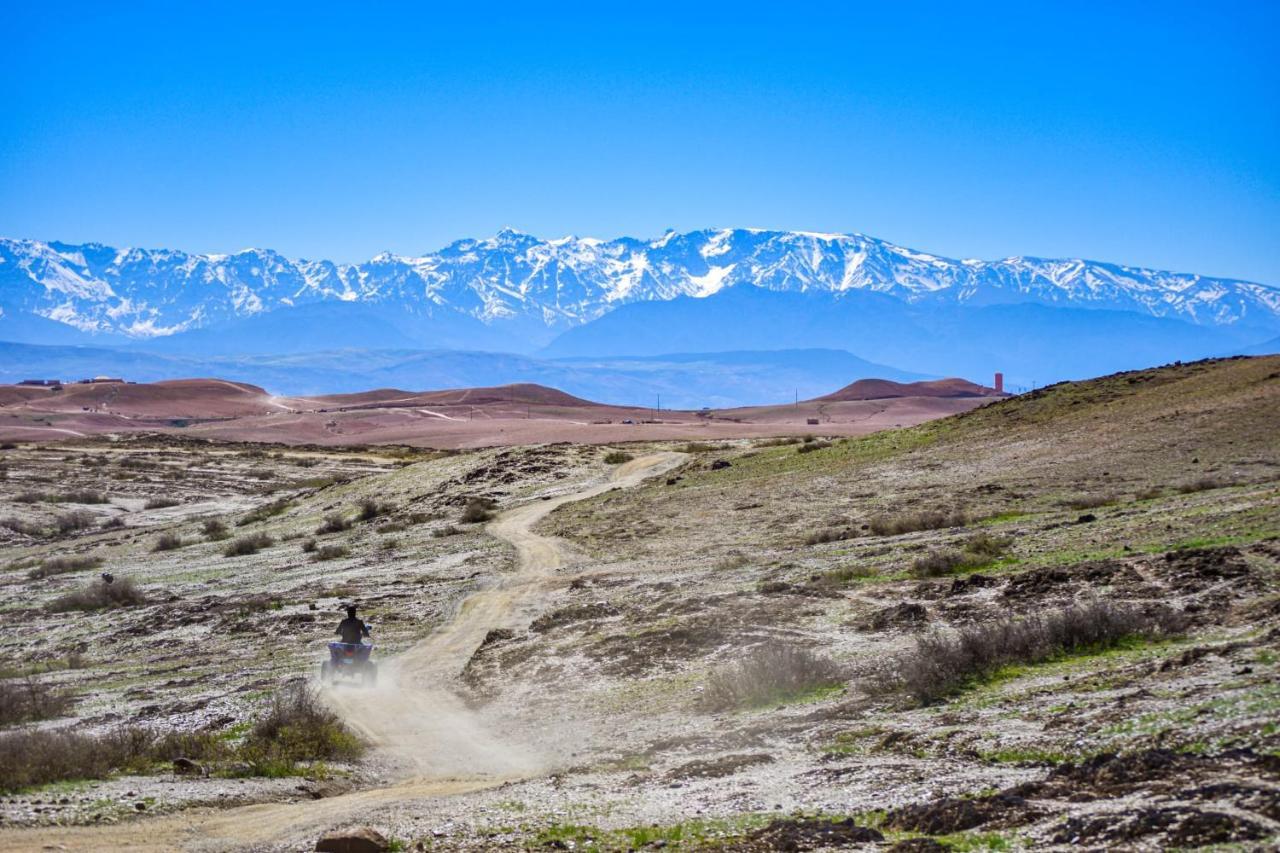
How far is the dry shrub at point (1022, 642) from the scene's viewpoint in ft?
57.2

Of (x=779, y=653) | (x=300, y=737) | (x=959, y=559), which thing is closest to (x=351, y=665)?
(x=300, y=737)

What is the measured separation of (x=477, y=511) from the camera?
5103cm

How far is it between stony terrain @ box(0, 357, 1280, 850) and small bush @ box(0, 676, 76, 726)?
343 millimetres

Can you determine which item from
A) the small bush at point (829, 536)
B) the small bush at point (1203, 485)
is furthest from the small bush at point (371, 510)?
the small bush at point (1203, 485)

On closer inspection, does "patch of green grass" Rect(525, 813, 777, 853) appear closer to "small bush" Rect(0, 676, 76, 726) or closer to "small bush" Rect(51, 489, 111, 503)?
"small bush" Rect(0, 676, 76, 726)

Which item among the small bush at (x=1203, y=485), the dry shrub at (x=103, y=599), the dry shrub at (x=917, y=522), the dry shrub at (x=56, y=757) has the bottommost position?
the dry shrub at (x=56, y=757)

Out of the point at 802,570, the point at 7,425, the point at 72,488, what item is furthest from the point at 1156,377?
the point at 7,425

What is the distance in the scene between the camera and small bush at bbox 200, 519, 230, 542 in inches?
2100

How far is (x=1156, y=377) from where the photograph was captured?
55.0 m

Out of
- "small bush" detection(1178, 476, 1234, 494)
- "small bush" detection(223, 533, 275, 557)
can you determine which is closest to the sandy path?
"small bush" detection(223, 533, 275, 557)

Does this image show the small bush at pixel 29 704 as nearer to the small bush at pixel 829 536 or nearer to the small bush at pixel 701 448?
the small bush at pixel 829 536

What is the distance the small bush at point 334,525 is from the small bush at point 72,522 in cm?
1834

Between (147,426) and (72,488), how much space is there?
8627 centimetres

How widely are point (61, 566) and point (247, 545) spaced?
685 centimetres
